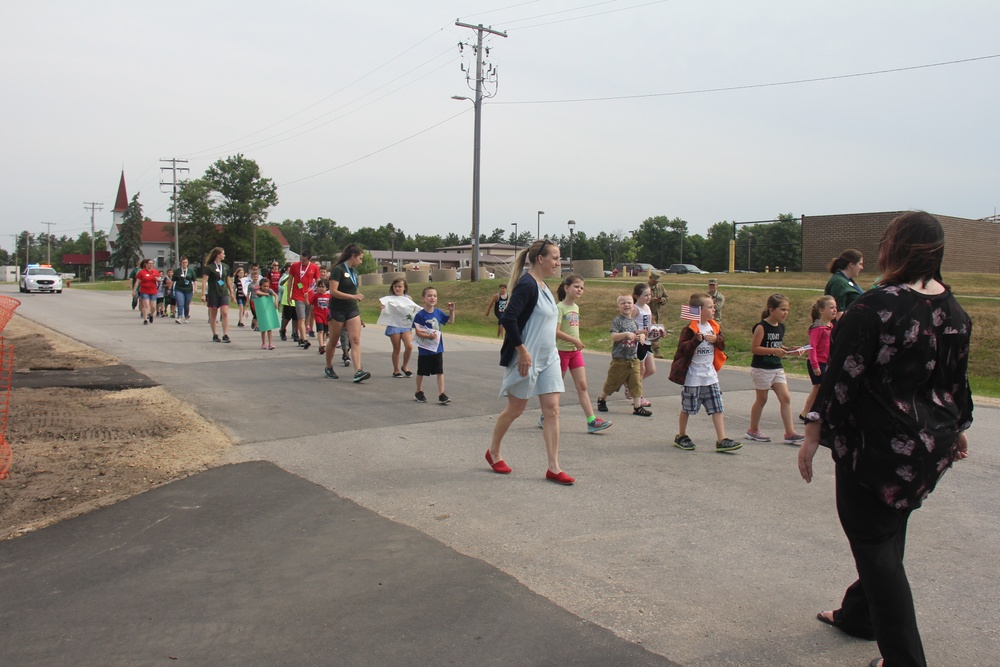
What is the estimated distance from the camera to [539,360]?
609 cm

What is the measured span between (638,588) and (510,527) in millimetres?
1145

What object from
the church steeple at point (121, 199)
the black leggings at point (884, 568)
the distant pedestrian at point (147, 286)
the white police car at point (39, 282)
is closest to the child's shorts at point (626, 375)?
the black leggings at point (884, 568)

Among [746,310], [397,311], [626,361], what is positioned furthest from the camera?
[746,310]

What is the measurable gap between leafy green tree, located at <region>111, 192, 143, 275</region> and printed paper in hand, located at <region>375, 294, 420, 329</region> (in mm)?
104525

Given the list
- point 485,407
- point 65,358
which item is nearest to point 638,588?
point 485,407

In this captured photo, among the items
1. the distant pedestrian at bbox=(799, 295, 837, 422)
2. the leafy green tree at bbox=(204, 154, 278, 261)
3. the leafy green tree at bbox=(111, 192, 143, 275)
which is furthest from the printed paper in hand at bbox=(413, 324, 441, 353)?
the leafy green tree at bbox=(111, 192, 143, 275)

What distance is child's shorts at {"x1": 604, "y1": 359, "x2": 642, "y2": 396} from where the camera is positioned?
9203 millimetres

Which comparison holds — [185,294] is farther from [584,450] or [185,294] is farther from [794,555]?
[794,555]

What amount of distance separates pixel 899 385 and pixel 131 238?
116m

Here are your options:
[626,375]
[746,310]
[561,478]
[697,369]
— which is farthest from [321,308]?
[746,310]

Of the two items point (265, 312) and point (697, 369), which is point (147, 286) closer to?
point (265, 312)

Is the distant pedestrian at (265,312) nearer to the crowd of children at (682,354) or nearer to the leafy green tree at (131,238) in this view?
the crowd of children at (682,354)

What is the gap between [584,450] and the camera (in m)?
7.30

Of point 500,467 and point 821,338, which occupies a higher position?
point 821,338
